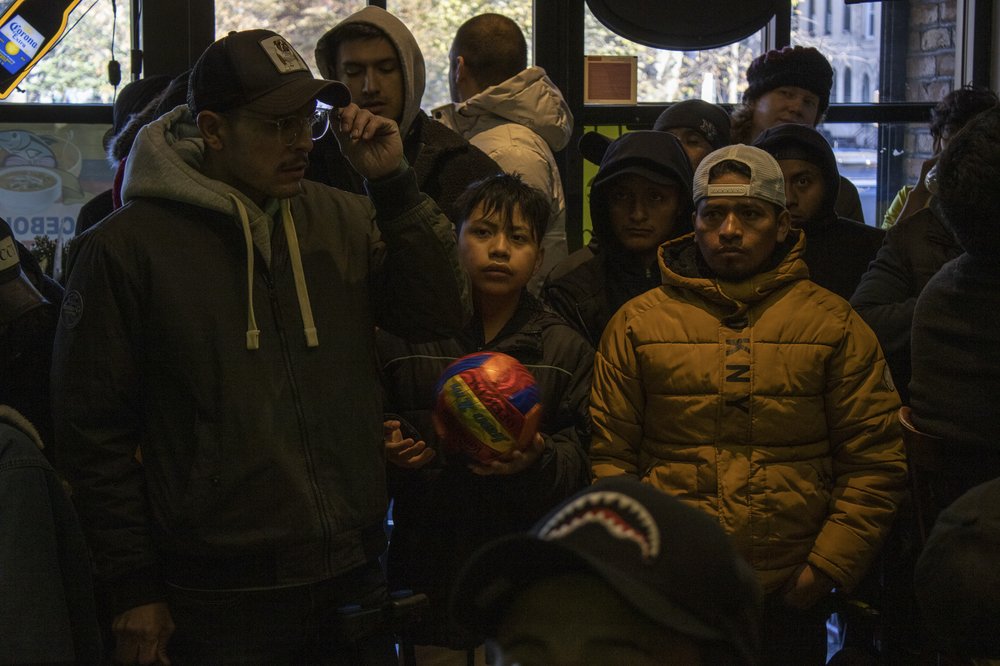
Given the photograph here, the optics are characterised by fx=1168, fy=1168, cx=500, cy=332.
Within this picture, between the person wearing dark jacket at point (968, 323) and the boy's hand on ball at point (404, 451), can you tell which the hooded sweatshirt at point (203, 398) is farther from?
the person wearing dark jacket at point (968, 323)

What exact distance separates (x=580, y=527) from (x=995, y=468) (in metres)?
1.67

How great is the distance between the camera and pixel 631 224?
11.6 ft

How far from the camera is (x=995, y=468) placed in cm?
265

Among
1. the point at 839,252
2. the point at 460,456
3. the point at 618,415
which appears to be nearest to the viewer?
the point at 460,456

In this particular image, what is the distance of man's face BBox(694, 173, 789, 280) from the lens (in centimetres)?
309

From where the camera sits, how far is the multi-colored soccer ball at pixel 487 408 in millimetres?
2676

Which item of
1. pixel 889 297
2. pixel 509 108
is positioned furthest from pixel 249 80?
pixel 889 297

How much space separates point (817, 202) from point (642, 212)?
61 cm

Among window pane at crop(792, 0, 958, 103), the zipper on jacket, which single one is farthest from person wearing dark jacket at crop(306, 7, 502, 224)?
window pane at crop(792, 0, 958, 103)

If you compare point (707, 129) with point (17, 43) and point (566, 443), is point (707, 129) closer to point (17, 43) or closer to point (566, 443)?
point (566, 443)

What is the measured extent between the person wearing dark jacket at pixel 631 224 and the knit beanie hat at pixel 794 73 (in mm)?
901


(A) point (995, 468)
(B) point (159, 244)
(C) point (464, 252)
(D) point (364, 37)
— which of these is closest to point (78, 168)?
(D) point (364, 37)

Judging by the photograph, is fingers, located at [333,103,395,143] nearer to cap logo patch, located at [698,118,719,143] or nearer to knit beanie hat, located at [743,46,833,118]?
cap logo patch, located at [698,118,719,143]

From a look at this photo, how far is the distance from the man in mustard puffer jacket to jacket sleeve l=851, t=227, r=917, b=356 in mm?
256
